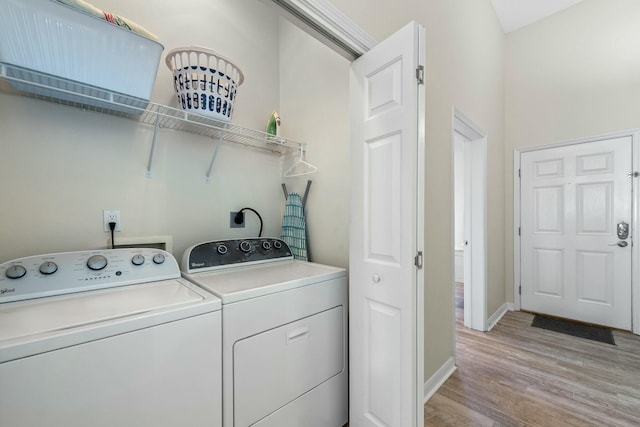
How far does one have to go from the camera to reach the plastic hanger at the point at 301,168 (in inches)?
74.9

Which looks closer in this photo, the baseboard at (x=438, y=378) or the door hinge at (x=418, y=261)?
the door hinge at (x=418, y=261)

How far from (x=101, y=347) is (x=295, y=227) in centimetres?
129

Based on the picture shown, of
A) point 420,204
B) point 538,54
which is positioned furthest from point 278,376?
point 538,54

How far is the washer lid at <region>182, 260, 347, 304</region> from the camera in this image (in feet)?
3.53

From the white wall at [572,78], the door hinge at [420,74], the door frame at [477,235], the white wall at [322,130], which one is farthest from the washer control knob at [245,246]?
the white wall at [572,78]

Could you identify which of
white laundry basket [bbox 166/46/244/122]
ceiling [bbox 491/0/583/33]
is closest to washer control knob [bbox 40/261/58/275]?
white laundry basket [bbox 166/46/244/122]

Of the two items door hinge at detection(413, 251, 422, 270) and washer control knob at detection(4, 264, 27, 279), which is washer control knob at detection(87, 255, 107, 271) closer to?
washer control knob at detection(4, 264, 27, 279)

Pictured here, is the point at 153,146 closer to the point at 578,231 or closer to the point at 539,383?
the point at 539,383

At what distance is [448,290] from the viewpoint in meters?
2.06

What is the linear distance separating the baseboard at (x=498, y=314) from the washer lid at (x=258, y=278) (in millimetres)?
2418

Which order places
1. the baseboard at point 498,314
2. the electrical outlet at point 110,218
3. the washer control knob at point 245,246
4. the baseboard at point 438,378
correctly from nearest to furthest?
the electrical outlet at point 110,218, the washer control knob at point 245,246, the baseboard at point 438,378, the baseboard at point 498,314

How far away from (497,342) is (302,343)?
232cm

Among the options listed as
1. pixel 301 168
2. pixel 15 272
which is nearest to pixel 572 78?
pixel 301 168

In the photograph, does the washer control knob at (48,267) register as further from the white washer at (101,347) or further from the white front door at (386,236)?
the white front door at (386,236)
